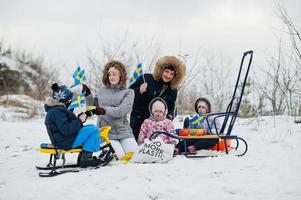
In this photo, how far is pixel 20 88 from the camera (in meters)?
18.5

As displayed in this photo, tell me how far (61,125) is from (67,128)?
74 mm

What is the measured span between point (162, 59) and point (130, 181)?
2296mm

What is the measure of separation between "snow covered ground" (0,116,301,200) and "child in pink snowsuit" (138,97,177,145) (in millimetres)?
492

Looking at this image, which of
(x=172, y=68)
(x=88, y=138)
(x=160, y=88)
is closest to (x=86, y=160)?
(x=88, y=138)

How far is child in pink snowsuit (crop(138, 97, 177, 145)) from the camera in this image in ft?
14.7

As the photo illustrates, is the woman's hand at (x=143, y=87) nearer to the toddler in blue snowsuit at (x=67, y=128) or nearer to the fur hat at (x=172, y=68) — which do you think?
the fur hat at (x=172, y=68)

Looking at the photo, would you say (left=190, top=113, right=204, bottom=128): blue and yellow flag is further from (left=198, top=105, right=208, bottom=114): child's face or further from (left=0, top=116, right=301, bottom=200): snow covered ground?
(left=0, top=116, right=301, bottom=200): snow covered ground

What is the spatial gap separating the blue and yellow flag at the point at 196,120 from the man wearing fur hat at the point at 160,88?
13.4 inches

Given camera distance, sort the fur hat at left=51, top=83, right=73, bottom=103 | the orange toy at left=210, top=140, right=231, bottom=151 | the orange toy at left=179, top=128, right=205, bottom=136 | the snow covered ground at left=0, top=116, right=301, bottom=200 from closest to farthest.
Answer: the snow covered ground at left=0, top=116, right=301, bottom=200, the fur hat at left=51, top=83, right=73, bottom=103, the orange toy at left=179, top=128, right=205, bottom=136, the orange toy at left=210, top=140, right=231, bottom=151

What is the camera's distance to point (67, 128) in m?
3.58

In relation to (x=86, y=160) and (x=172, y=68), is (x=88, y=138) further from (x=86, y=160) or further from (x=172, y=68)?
(x=172, y=68)

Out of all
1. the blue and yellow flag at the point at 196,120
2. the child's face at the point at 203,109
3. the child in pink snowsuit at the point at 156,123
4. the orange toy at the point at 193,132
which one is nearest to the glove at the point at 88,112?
the child in pink snowsuit at the point at 156,123

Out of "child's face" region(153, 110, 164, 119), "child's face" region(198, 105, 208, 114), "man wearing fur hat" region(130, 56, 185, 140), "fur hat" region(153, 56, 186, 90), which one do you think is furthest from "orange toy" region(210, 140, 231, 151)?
"fur hat" region(153, 56, 186, 90)

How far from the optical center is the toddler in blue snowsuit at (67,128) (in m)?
3.58
